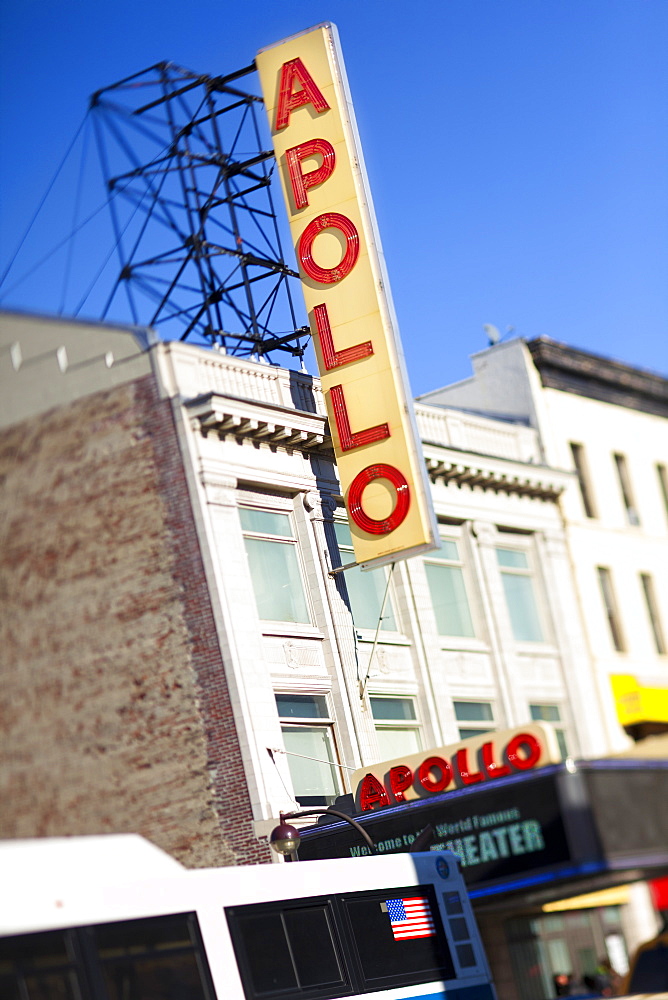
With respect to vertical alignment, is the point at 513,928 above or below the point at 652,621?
below

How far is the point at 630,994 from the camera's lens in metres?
19.3

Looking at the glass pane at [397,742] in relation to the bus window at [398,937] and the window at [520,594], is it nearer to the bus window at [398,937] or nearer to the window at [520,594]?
the window at [520,594]

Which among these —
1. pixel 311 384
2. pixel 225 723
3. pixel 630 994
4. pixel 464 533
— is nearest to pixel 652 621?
pixel 464 533

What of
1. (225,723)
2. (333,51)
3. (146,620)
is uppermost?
(333,51)

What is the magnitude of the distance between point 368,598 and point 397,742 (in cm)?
315

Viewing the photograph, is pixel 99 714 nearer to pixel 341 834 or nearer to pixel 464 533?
pixel 341 834

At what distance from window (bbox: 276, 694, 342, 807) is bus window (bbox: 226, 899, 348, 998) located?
11440mm

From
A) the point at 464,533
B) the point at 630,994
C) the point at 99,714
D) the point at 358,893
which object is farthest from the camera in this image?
the point at 464,533

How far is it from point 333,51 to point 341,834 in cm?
1580

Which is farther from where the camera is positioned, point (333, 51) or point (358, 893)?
point (333, 51)

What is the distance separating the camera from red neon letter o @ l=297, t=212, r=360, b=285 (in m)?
27.6

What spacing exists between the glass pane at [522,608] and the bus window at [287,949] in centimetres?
2063

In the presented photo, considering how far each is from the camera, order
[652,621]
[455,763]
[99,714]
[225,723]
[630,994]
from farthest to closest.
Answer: [652,621] → [99,714] → [225,723] → [455,763] → [630,994]

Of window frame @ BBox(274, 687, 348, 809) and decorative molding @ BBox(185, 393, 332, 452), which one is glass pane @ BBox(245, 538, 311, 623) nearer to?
window frame @ BBox(274, 687, 348, 809)
